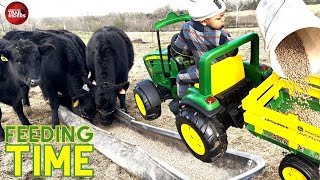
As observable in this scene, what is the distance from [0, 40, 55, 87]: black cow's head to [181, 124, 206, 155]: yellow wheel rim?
268 cm

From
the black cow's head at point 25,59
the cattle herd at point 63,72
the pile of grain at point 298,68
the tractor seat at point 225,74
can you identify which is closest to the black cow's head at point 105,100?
the cattle herd at point 63,72

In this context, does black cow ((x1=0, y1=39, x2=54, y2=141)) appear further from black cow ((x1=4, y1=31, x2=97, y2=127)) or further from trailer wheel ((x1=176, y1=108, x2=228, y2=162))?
trailer wheel ((x1=176, y1=108, x2=228, y2=162))

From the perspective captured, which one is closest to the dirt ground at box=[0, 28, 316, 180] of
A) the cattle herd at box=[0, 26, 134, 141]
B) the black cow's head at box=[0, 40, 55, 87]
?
the cattle herd at box=[0, 26, 134, 141]

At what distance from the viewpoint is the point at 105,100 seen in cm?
A: 536

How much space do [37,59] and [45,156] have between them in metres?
1.60

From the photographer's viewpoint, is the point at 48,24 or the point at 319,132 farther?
the point at 48,24

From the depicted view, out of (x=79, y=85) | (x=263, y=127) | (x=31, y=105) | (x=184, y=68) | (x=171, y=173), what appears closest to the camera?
(x=263, y=127)

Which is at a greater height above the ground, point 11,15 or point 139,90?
point 11,15

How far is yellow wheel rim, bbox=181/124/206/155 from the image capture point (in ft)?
10.9

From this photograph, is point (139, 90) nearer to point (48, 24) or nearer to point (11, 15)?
point (11, 15)

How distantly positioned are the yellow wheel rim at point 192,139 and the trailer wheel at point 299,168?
0.79 meters

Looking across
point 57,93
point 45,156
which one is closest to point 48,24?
point 57,93

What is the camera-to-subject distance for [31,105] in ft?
23.3

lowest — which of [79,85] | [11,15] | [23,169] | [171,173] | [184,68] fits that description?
[23,169]
